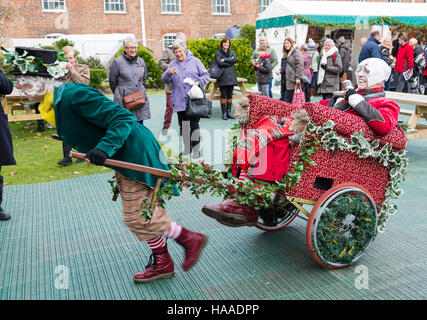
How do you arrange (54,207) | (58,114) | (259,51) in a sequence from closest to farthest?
(58,114)
(54,207)
(259,51)

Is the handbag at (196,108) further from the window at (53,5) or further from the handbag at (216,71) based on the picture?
the window at (53,5)

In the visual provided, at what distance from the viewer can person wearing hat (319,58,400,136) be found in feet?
9.68

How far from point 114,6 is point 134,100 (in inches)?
779

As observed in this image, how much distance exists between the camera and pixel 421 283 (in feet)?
9.78

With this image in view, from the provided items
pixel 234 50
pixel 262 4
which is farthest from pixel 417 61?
pixel 262 4

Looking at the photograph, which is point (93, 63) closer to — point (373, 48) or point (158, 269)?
point (373, 48)

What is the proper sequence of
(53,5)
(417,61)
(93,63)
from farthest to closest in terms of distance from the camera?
(53,5) < (93,63) < (417,61)

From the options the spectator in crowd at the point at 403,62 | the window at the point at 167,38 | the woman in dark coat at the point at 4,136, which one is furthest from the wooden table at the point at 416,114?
the window at the point at 167,38

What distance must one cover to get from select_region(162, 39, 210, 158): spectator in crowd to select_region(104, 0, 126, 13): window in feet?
61.8

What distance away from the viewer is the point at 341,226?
10.2ft

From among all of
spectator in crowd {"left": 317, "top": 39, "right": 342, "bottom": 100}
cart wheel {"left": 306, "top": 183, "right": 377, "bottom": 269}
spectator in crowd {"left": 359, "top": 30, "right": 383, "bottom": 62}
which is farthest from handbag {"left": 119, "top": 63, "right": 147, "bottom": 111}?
spectator in crowd {"left": 359, "top": 30, "right": 383, "bottom": 62}

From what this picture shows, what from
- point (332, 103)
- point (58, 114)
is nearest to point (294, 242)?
point (332, 103)
